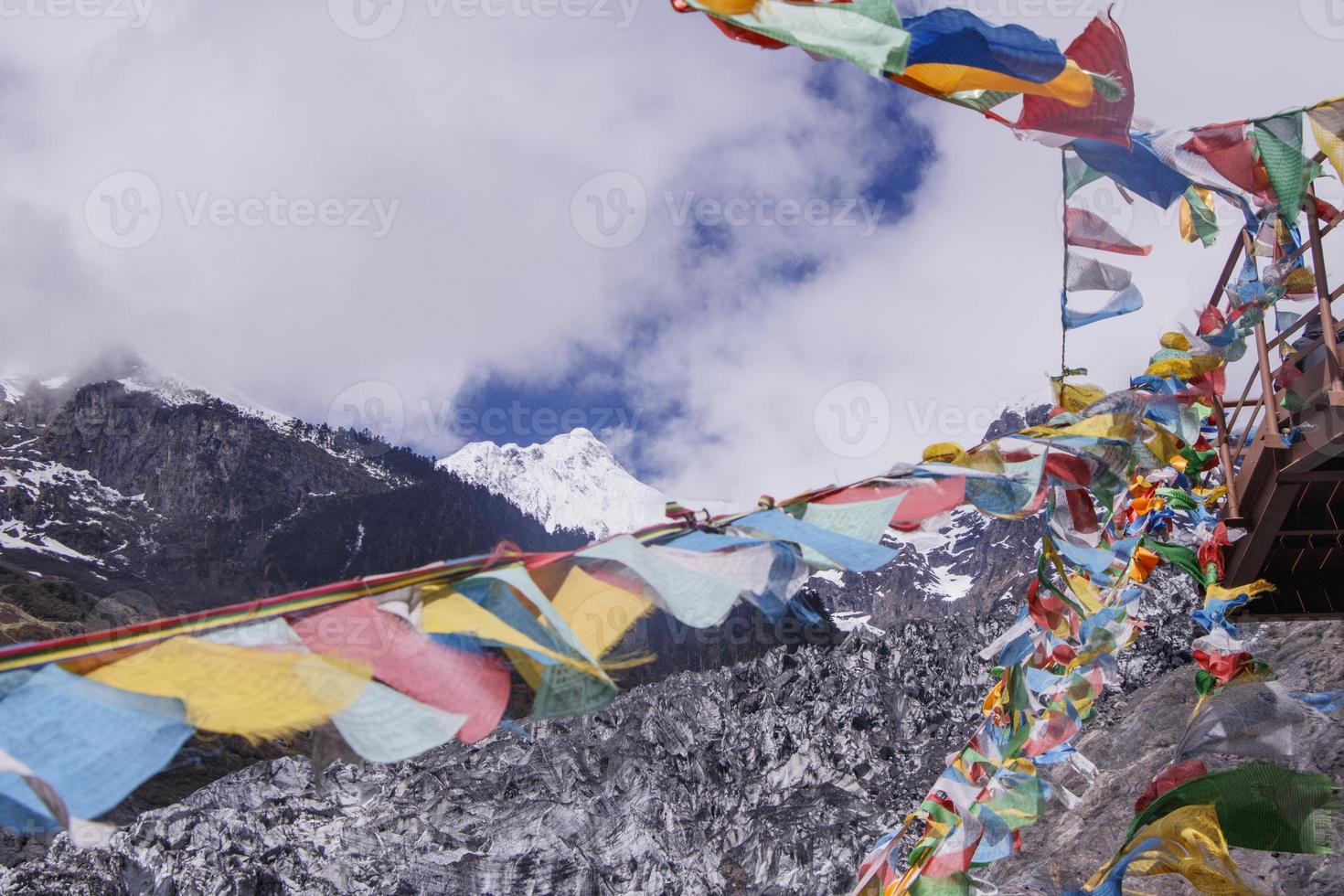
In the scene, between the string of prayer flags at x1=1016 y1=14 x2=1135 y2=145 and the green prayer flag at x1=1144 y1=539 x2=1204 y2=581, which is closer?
the string of prayer flags at x1=1016 y1=14 x2=1135 y2=145

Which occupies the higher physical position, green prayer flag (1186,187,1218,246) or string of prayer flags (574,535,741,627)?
green prayer flag (1186,187,1218,246)

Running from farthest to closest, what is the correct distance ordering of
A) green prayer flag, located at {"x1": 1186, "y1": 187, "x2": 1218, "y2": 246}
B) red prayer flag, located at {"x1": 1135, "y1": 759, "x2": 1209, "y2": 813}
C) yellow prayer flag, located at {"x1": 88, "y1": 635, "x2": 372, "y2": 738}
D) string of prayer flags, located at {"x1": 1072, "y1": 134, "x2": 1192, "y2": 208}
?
green prayer flag, located at {"x1": 1186, "y1": 187, "x2": 1218, "y2": 246}
red prayer flag, located at {"x1": 1135, "y1": 759, "x2": 1209, "y2": 813}
string of prayer flags, located at {"x1": 1072, "y1": 134, "x2": 1192, "y2": 208}
yellow prayer flag, located at {"x1": 88, "y1": 635, "x2": 372, "y2": 738}

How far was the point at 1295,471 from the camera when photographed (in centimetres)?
627

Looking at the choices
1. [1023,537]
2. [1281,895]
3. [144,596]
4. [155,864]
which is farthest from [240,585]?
[1281,895]

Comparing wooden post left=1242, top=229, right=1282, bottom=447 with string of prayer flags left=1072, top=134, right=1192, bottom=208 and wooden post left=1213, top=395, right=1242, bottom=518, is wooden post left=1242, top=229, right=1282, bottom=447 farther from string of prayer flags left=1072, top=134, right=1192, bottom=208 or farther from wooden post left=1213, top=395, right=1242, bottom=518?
string of prayer flags left=1072, top=134, right=1192, bottom=208

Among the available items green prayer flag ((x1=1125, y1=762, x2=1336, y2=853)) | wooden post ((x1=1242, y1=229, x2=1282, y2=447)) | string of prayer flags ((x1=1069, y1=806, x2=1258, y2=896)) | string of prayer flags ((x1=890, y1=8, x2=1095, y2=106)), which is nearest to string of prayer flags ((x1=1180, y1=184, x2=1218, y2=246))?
wooden post ((x1=1242, y1=229, x2=1282, y2=447))

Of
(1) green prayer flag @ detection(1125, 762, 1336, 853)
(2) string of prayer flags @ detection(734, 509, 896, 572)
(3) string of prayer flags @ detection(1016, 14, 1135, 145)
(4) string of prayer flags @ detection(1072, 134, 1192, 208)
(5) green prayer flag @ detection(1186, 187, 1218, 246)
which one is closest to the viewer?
(2) string of prayer flags @ detection(734, 509, 896, 572)

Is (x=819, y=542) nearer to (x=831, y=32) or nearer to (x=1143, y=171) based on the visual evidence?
(x=831, y=32)

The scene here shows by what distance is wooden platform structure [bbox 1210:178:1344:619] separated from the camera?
5879 millimetres

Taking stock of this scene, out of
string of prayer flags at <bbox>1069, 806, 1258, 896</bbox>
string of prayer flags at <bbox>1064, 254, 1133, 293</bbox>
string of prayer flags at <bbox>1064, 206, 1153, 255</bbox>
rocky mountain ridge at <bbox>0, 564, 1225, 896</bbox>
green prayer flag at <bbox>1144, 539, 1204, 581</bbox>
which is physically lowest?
rocky mountain ridge at <bbox>0, 564, 1225, 896</bbox>

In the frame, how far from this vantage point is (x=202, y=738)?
337 centimetres

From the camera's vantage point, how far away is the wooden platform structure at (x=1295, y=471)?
5.88m

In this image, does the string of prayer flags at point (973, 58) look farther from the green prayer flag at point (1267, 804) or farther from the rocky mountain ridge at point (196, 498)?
the rocky mountain ridge at point (196, 498)

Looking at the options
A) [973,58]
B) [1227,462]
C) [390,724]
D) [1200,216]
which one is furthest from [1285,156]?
[390,724]
